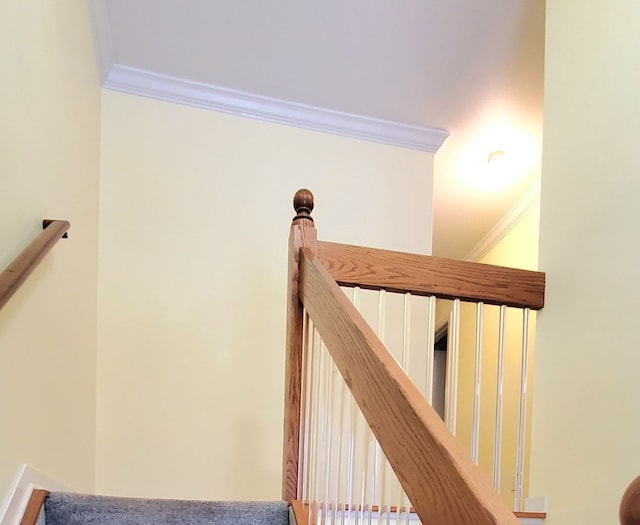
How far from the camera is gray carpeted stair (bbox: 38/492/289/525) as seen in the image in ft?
5.00

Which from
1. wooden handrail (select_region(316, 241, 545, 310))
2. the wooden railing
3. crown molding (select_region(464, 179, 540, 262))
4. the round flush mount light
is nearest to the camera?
the wooden railing

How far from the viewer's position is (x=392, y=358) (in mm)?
1004

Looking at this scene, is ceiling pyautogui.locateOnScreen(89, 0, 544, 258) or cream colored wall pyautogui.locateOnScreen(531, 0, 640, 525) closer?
cream colored wall pyautogui.locateOnScreen(531, 0, 640, 525)

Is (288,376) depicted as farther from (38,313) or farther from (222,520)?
(38,313)

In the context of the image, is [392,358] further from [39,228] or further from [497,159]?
[497,159]

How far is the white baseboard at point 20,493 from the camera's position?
4.40 feet

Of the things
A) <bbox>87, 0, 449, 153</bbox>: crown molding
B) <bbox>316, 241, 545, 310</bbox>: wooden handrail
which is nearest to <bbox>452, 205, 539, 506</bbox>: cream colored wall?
<bbox>87, 0, 449, 153</bbox>: crown molding

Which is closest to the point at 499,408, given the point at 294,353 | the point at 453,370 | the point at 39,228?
the point at 453,370

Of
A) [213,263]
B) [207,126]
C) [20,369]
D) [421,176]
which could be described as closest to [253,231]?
[213,263]

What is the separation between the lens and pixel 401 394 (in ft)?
2.88

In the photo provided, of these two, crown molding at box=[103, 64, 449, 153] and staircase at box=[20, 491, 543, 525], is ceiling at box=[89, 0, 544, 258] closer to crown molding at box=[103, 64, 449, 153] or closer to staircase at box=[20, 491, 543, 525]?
crown molding at box=[103, 64, 449, 153]

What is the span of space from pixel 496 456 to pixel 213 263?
1.54 metres

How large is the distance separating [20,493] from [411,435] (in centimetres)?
111

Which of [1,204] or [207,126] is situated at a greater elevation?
[207,126]
